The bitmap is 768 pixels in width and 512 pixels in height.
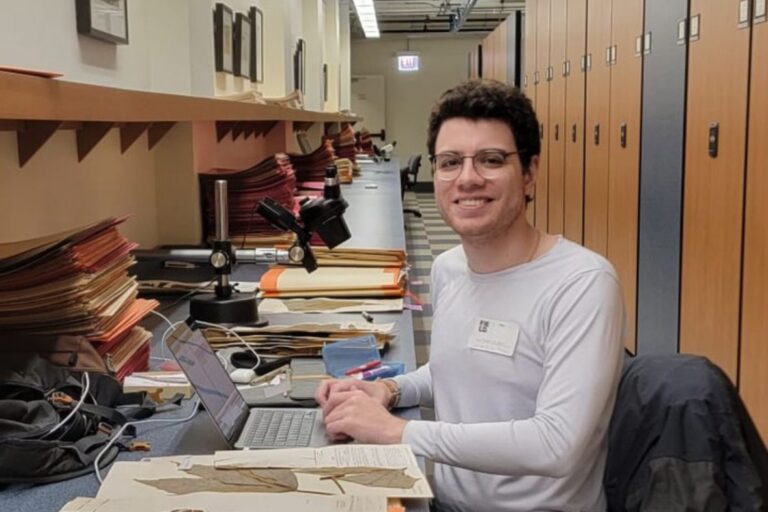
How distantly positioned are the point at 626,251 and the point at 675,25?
1328mm

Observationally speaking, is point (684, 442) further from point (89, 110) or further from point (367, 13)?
point (367, 13)

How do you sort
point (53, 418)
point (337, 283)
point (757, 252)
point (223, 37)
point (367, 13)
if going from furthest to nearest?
point (367, 13), point (223, 37), point (757, 252), point (337, 283), point (53, 418)

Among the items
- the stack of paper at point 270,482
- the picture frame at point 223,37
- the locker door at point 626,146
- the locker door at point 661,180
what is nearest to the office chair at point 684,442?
the stack of paper at point 270,482

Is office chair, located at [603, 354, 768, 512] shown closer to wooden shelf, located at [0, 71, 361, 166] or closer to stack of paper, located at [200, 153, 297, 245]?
wooden shelf, located at [0, 71, 361, 166]

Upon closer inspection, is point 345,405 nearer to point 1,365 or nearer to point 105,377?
point 105,377

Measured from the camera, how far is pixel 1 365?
1.38 meters

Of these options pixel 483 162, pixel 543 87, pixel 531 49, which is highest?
pixel 531 49

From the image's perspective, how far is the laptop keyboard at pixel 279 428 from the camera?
4.30 ft

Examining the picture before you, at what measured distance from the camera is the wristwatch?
1.52m

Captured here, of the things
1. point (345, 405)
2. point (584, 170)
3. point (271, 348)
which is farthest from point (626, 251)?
point (345, 405)

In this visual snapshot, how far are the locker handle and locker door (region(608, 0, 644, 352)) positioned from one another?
1.02 metres

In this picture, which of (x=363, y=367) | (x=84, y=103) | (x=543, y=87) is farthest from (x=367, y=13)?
(x=84, y=103)

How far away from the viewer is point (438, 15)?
14156mm

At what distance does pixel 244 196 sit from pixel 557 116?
169 inches
